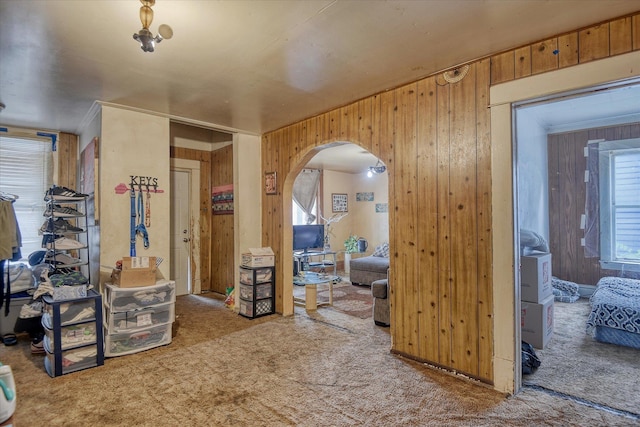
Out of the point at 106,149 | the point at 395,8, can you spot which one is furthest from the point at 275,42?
the point at 106,149

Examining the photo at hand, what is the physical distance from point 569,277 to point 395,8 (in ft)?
17.2

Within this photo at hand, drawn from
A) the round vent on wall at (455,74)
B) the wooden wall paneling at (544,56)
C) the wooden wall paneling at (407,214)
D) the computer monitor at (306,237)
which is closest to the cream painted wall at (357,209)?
the computer monitor at (306,237)

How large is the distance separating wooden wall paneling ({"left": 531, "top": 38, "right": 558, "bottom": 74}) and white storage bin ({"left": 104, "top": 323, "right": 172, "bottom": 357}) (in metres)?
3.69

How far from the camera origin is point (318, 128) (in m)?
3.80

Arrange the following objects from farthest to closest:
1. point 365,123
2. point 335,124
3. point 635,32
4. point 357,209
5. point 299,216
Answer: point 357,209 < point 299,216 < point 335,124 < point 365,123 < point 635,32

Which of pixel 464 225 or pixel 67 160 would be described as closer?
pixel 464 225

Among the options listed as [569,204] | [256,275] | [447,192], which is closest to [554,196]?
[569,204]

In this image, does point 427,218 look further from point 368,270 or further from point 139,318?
point 368,270

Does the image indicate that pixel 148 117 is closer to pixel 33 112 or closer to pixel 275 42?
pixel 33 112

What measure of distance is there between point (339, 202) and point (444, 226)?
5.48 meters

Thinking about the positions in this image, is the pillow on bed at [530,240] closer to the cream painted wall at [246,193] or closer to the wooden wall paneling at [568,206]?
the wooden wall paneling at [568,206]

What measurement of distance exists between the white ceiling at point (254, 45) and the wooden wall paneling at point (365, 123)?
5.6 inches

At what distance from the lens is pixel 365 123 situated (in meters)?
3.27

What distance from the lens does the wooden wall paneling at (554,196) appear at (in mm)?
5289
